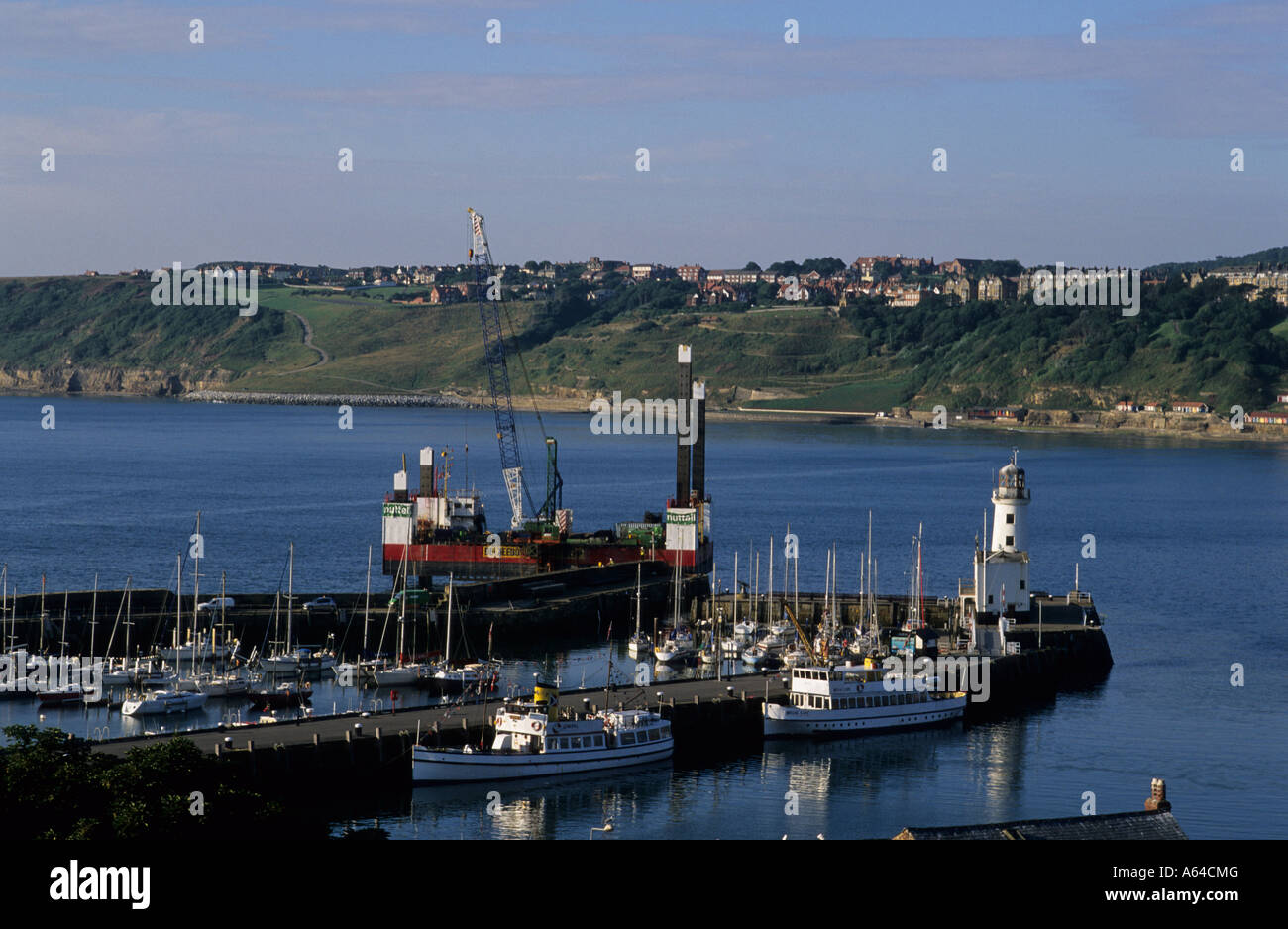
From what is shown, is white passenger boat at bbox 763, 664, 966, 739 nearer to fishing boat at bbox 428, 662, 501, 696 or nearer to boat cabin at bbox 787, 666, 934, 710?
boat cabin at bbox 787, 666, 934, 710

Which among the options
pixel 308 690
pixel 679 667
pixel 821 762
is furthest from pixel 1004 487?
pixel 308 690

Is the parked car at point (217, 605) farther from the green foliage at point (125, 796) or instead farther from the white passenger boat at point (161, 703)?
the green foliage at point (125, 796)

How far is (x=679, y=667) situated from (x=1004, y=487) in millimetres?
11391

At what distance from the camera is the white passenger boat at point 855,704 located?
42.7m

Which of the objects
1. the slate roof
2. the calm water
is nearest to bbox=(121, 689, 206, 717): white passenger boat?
the calm water

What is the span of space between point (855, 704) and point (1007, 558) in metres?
10.7

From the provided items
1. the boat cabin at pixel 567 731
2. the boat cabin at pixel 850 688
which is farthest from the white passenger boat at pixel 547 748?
the boat cabin at pixel 850 688

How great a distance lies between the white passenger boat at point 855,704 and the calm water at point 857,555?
635mm

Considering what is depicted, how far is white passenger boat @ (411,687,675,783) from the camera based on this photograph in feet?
119

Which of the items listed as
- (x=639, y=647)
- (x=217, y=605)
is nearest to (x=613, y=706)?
(x=639, y=647)

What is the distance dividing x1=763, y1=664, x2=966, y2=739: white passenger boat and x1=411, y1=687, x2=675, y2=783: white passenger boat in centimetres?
434
